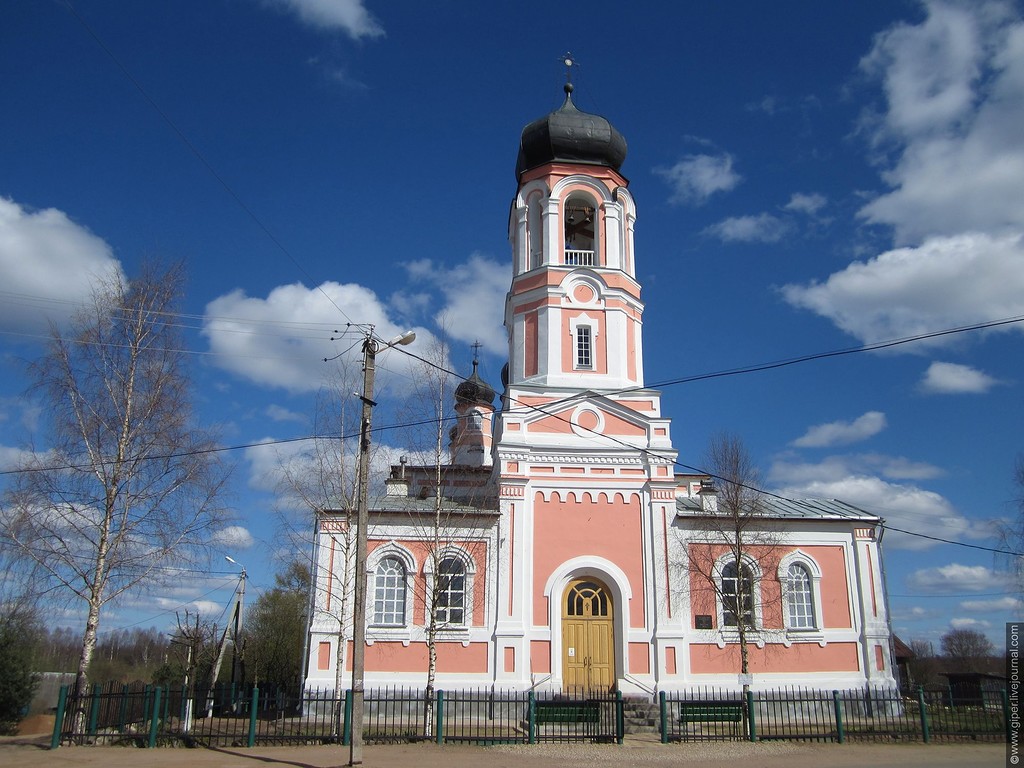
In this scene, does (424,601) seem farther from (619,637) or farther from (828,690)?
(828,690)

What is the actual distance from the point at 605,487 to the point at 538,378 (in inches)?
152

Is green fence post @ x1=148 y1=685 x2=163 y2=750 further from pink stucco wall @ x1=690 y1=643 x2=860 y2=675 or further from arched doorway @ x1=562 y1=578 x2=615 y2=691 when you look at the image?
pink stucco wall @ x1=690 y1=643 x2=860 y2=675

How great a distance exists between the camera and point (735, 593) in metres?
20.9


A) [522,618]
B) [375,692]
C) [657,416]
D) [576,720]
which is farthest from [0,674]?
[657,416]

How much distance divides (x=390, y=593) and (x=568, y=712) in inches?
231

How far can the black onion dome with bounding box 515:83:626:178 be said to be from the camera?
82.1ft

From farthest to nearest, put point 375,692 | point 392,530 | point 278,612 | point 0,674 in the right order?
point 278,612 < point 0,674 < point 392,530 < point 375,692

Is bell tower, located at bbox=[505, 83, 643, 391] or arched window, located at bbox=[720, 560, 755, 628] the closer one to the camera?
arched window, located at bbox=[720, 560, 755, 628]

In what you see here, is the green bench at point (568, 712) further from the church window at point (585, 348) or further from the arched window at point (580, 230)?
the arched window at point (580, 230)

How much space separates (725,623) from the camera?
69.2ft

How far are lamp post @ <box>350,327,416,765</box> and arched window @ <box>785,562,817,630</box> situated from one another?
13.0m

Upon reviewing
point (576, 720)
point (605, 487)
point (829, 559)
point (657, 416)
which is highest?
point (657, 416)

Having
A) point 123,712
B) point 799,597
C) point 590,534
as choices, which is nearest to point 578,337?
point 590,534

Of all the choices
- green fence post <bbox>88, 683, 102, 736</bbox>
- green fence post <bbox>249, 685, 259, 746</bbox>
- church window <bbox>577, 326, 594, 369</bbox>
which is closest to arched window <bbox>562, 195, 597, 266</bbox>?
church window <bbox>577, 326, 594, 369</bbox>
